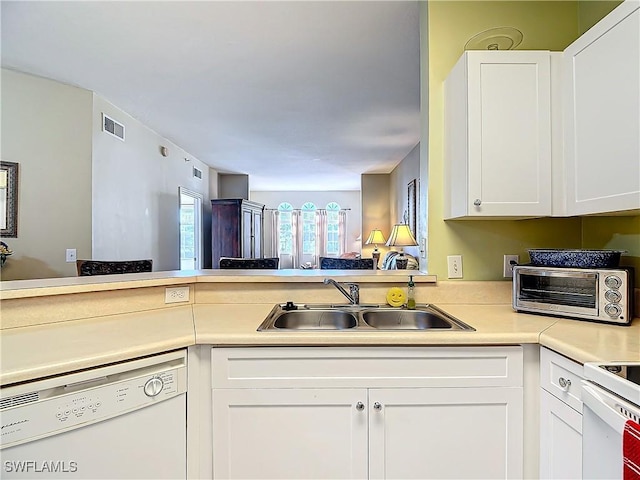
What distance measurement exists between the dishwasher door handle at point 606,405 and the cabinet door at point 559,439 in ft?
0.60

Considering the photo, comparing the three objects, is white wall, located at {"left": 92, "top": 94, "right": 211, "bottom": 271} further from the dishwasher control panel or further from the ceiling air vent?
the dishwasher control panel

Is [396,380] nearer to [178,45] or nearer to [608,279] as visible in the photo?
[608,279]

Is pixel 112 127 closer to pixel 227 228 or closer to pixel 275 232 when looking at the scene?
pixel 227 228

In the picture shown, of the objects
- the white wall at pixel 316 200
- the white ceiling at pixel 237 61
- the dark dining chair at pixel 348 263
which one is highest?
the white ceiling at pixel 237 61

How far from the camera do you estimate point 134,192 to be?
152 inches

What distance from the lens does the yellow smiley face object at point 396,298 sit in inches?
67.5

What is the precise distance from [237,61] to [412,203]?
3269 millimetres

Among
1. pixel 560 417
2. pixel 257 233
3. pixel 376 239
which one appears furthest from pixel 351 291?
pixel 257 233

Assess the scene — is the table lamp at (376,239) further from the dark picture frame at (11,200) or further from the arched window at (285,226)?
the dark picture frame at (11,200)

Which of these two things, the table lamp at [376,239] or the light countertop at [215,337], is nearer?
the light countertop at [215,337]

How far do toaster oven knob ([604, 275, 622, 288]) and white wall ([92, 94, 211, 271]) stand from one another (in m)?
3.57

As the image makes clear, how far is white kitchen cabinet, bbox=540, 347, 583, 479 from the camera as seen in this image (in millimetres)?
1063

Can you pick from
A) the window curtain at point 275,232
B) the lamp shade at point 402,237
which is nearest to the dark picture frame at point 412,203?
the lamp shade at point 402,237

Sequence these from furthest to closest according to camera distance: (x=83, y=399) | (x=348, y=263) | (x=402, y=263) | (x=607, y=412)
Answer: (x=402, y=263), (x=348, y=263), (x=83, y=399), (x=607, y=412)
